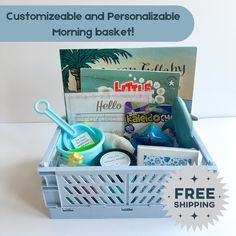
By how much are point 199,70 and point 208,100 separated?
9cm

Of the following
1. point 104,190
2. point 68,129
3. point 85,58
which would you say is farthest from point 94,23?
point 104,190

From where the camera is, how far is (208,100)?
804mm

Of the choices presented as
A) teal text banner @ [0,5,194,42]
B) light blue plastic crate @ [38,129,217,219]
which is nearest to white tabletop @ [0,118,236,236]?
light blue plastic crate @ [38,129,217,219]

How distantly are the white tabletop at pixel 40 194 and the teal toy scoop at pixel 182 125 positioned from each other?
0.12 metres

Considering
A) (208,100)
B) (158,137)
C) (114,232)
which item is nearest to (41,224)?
(114,232)

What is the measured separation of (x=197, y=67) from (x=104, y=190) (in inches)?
16.4

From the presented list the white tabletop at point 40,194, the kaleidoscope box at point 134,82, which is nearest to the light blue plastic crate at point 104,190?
the white tabletop at point 40,194

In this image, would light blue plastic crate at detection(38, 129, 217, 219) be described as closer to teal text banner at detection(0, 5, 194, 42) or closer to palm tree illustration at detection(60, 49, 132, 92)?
palm tree illustration at detection(60, 49, 132, 92)

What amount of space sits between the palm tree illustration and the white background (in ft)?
0.53

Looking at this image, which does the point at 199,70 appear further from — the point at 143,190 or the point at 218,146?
the point at 143,190

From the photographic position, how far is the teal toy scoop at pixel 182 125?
21.1 inches

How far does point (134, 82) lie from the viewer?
0.59 meters

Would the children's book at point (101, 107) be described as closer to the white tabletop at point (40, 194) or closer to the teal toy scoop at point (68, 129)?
the teal toy scoop at point (68, 129)

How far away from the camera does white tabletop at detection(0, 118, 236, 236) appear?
1.61 feet
